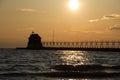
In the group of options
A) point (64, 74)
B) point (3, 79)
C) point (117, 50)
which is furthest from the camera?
point (117, 50)

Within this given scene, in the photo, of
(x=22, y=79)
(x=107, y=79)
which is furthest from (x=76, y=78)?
(x=22, y=79)

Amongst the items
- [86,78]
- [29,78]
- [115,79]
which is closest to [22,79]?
[29,78]

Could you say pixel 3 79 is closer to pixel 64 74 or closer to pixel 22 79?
pixel 22 79

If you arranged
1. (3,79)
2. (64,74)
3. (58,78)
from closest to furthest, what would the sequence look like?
(3,79)
(58,78)
(64,74)

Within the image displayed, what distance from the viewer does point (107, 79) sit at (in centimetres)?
3519

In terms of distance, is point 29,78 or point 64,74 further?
point 64,74

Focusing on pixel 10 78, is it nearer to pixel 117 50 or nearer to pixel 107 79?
pixel 107 79

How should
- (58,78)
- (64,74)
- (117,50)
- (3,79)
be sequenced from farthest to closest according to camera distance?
(117,50) → (64,74) → (58,78) → (3,79)

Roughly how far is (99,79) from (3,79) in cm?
1000

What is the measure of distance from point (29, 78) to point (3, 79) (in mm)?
2732

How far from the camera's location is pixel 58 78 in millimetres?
36281

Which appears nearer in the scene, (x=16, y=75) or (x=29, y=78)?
(x=29, y=78)

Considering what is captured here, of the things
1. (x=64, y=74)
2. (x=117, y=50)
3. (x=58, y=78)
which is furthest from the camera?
(x=117, y=50)

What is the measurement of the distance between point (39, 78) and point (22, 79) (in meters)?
1.81
